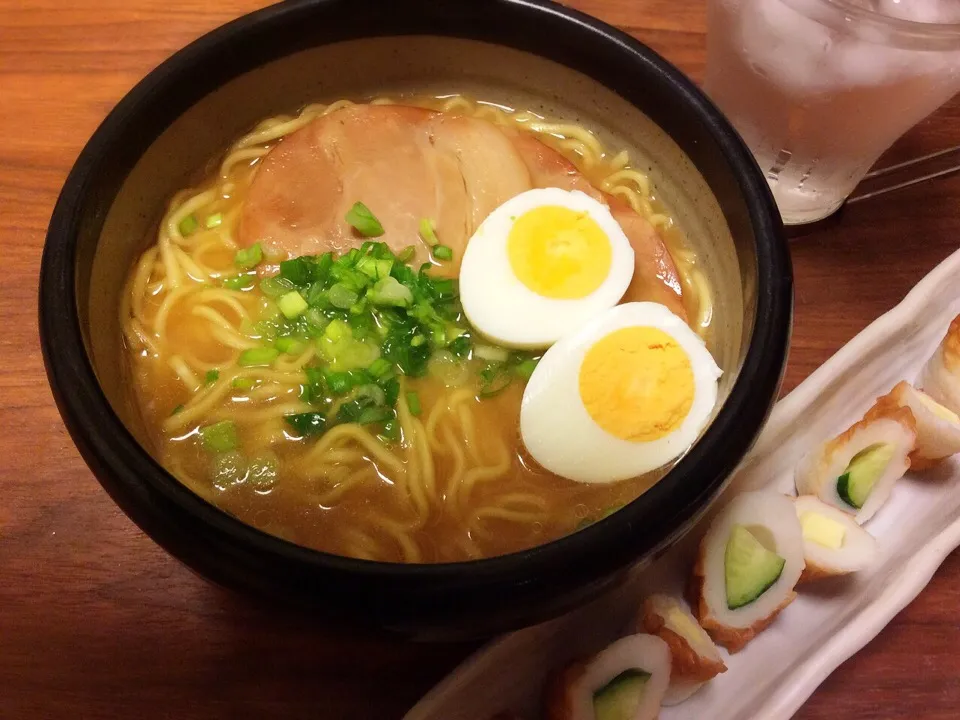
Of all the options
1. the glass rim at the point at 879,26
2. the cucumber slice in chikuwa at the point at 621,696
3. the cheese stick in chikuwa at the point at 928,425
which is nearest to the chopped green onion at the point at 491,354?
the cucumber slice in chikuwa at the point at 621,696

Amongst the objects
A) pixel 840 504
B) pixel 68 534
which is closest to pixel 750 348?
pixel 840 504

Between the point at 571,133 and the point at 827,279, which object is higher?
the point at 571,133

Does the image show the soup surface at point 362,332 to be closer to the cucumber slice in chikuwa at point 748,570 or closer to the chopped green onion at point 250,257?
the chopped green onion at point 250,257

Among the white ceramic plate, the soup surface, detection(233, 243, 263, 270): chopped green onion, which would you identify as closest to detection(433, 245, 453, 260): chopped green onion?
the soup surface

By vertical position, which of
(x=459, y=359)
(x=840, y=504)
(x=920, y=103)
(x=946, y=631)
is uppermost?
(x=920, y=103)

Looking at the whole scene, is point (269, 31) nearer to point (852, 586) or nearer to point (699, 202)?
point (699, 202)

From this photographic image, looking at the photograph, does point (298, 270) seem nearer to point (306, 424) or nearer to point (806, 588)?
point (306, 424)
